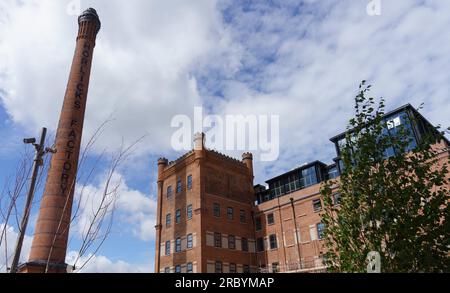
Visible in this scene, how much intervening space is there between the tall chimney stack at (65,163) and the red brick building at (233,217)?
1295cm

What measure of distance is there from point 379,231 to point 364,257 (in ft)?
2.45

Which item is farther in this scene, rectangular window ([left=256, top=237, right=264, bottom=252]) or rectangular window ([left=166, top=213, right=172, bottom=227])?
rectangular window ([left=166, top=213, right=172, bottom=227])

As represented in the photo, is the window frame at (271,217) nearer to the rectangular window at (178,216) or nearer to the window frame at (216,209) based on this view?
the window frame at (216,209)

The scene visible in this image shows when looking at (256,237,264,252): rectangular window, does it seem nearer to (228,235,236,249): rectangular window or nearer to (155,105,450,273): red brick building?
(155,105,450,273): red brick building

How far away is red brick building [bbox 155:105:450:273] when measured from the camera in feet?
112

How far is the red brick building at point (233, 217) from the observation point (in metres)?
34.3

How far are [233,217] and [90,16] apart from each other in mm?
27957

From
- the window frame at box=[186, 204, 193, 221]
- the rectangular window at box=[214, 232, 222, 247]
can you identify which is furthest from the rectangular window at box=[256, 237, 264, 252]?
the window frame at box=[186, 204, 193, 221]

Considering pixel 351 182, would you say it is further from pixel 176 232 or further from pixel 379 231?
pixel 176 232

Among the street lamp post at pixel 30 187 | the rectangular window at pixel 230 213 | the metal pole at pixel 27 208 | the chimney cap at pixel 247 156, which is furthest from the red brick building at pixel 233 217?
the metal pole at pixel 27 208

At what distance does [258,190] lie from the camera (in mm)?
44281

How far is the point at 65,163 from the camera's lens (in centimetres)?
2841

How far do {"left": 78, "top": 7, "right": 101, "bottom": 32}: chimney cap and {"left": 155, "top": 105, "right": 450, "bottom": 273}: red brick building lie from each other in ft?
56.8
